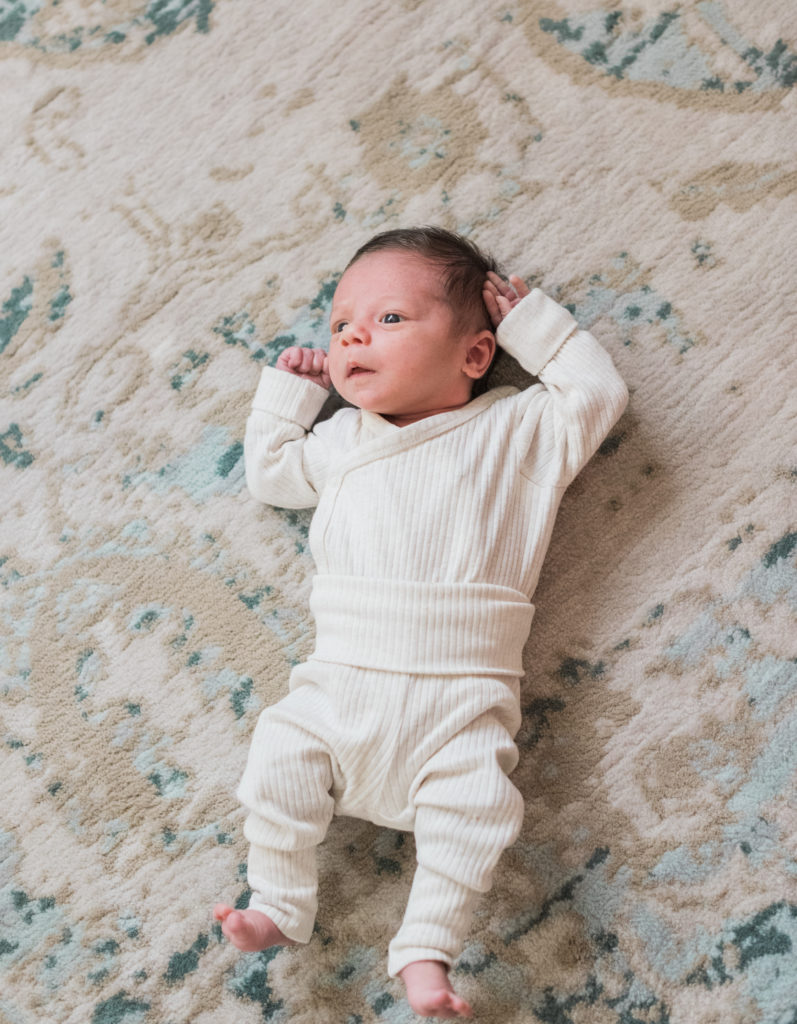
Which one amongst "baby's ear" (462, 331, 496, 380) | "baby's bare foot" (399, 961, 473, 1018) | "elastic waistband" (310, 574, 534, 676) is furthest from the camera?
"baby's ear" (462, 331, 496, 380)

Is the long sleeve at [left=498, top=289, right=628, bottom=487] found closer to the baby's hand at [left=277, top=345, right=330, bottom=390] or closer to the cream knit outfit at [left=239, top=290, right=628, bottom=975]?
the cream knit outfit at [left=239, top=290, right=628, bottom=975]

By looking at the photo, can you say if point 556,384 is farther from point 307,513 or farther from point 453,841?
point 453,841

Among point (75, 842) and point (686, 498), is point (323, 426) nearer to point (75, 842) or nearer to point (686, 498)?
point (686, 498)

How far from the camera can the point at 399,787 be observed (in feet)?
3.44

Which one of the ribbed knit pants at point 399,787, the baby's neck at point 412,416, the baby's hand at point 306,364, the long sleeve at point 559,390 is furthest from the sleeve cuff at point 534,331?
the ribbed knit pants at point 399,787

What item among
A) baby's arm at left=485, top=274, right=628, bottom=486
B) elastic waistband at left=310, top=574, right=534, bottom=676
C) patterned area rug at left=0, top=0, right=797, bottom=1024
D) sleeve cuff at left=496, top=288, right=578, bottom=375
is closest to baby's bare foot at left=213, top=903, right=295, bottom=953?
patterned area rug at left=0, top=0, right=797, bottom=1024

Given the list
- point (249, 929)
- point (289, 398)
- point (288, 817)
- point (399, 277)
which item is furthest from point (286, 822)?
point (399, 277)

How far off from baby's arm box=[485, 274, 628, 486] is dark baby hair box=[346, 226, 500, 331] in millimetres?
21

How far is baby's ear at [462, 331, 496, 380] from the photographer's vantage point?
1155 mm

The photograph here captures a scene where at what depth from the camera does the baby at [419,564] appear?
1016 mm

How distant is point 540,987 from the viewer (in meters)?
1.06

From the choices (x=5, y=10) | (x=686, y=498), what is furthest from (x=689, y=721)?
(x=5, y=10)

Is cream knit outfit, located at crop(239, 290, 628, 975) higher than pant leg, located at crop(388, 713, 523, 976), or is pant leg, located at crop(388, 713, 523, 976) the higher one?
cream knit outfit, located at crop(239, 290, 628, 975)

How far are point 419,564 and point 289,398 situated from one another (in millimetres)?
315
